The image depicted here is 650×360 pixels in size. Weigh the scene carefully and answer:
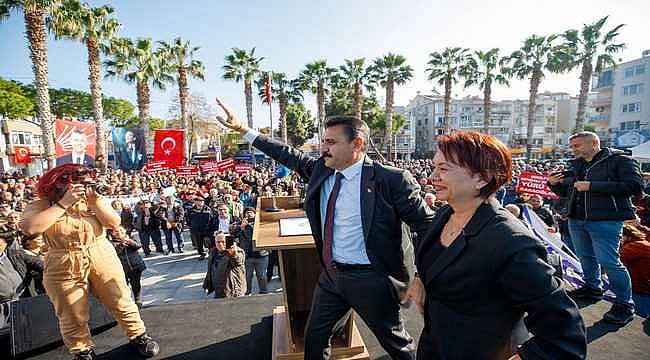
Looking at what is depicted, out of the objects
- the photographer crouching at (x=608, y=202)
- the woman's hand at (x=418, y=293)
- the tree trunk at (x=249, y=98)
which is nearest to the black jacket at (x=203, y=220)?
the woman's hand at (x=418, y=293)

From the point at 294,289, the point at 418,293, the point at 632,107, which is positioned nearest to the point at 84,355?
the point at 294,289

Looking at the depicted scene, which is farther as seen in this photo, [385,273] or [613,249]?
[613,249]

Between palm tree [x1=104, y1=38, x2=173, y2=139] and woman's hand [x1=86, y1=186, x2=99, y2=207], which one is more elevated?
palm tree [x1=104, y1=38, x2=173, y2=139]

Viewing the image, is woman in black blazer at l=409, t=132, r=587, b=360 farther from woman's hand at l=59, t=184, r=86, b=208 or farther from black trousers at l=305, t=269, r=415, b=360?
woman's hand at l=59, t=184, r=86, b=208

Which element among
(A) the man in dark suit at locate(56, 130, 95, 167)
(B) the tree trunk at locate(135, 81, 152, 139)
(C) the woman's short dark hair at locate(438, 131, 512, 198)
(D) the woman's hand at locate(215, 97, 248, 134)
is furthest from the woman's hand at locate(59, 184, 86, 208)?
(B) the tree trunk at locate(135, 81, 152, 139)

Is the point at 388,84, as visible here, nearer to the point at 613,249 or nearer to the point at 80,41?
the point at 80,41

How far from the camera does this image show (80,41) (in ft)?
49.4

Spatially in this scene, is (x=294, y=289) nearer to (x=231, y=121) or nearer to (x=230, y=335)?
(x=230, y=335)

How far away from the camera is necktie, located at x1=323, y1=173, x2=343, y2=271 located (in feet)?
6.95

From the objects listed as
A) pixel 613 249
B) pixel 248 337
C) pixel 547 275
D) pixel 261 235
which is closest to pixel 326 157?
pixel 261 235

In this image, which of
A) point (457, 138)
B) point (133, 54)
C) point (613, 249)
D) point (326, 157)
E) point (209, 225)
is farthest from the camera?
point (133, 54)

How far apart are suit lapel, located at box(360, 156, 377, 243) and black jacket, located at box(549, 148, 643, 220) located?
2.14 m

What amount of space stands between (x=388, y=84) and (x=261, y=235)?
26.8m

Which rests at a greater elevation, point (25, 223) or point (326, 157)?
point (326, 157)
